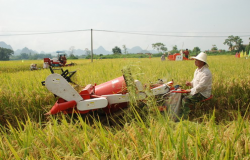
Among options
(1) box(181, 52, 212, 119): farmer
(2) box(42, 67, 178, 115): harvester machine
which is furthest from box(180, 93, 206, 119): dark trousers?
(2) box(42, 67, 178, 115): harvester machine

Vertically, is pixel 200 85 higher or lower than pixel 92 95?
higher

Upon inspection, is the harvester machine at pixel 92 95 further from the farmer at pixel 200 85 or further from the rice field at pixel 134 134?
the farmer at pixel 200 85

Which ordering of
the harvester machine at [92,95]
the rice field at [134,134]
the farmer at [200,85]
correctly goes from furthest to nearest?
the farmer at [200,85], the harvester machine at [92,95], the rice field at [134,134]

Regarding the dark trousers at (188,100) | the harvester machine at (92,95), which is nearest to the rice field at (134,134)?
the harvester machine at (92,95)

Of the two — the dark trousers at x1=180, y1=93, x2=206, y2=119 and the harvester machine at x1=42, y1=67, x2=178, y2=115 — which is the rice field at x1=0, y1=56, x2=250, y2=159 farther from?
the dark trousers at x1=180, y1=93, x2=206, y2=119

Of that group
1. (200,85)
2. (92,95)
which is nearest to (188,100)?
(200,85)

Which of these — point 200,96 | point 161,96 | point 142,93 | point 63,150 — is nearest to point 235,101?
point 200,96

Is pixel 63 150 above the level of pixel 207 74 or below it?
below

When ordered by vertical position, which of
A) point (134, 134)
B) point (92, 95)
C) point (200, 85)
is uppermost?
point (200, 85)

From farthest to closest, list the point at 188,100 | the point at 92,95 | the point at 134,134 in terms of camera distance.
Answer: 1. the point at 188,100
2. the point at 92,95
3. the point at 134,134

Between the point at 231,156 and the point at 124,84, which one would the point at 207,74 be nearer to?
the point at 124,84

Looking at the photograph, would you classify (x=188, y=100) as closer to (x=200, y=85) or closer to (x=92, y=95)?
(x=200, y=85)

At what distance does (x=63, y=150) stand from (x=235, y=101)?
419 centimetres

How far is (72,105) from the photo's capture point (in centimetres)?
325
